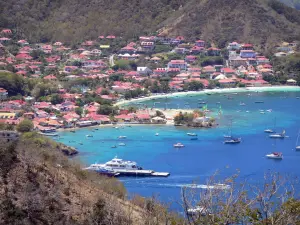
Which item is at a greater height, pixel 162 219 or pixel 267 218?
pixel 267 218

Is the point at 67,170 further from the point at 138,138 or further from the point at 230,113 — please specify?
the point at 230,113

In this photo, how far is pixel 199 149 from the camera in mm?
34906

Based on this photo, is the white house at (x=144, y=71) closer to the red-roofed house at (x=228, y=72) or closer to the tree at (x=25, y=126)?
the red-roofed house at (x=228, y=72)

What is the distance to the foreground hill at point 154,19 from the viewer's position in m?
71.1

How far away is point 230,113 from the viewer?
1794 inches

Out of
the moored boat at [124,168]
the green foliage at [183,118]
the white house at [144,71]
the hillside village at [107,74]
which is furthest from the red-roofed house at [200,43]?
the moored boat at [124,168]

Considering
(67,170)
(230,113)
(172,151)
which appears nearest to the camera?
(67,170)

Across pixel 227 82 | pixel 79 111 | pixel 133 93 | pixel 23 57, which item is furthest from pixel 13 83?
pixel 227 82

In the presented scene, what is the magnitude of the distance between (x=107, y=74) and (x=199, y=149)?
2512 cm

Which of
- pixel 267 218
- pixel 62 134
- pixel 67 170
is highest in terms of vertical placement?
pixel 267 218

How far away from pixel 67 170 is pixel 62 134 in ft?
66.3

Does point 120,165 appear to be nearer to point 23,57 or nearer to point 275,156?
point 275,156

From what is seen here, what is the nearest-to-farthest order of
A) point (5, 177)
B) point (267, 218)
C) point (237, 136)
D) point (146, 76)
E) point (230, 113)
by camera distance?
point (267, 218) < point (5, 177) < point (237, 136) < point (230, 113) < point (146, 76)

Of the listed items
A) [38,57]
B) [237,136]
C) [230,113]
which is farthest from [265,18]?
[237,136]
